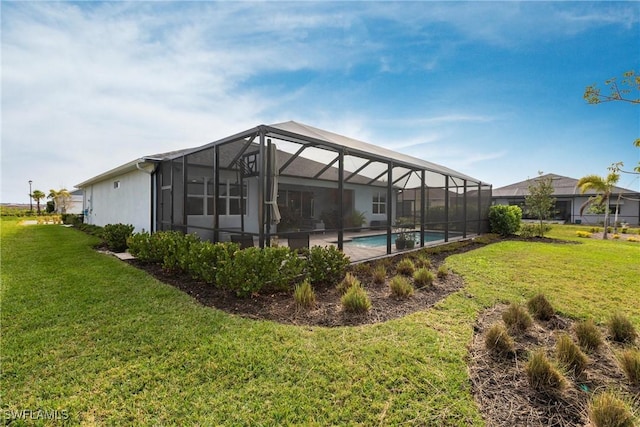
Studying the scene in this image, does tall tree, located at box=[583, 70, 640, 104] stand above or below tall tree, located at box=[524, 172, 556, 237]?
above

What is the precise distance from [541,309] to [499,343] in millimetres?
1481

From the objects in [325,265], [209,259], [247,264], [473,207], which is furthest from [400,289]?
[473,207]

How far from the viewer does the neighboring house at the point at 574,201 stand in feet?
71.7

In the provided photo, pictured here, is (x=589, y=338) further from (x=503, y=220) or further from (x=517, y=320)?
(x=503, y=220)

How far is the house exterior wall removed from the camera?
9.48m

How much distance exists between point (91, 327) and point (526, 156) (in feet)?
61.6

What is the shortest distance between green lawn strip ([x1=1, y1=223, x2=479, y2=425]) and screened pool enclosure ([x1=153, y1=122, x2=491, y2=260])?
206cm

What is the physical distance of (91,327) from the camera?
325cm

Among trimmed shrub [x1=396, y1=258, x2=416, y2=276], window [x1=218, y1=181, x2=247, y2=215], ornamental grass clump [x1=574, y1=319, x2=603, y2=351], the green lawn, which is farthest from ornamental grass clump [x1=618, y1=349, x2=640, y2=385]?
window [x1=218, y1=181, x2=247, y2=215]

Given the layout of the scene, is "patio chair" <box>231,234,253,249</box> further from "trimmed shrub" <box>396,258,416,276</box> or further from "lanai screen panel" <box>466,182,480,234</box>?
"lanai screen panel" <box>466,182,480,234</box>

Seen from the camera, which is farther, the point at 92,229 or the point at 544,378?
the point at 92,229

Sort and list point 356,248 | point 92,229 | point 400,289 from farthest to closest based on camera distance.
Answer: point 92,229, point 356,248, point 400,289

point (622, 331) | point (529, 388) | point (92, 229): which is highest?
point (92, 229)

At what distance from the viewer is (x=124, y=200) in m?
11.2
